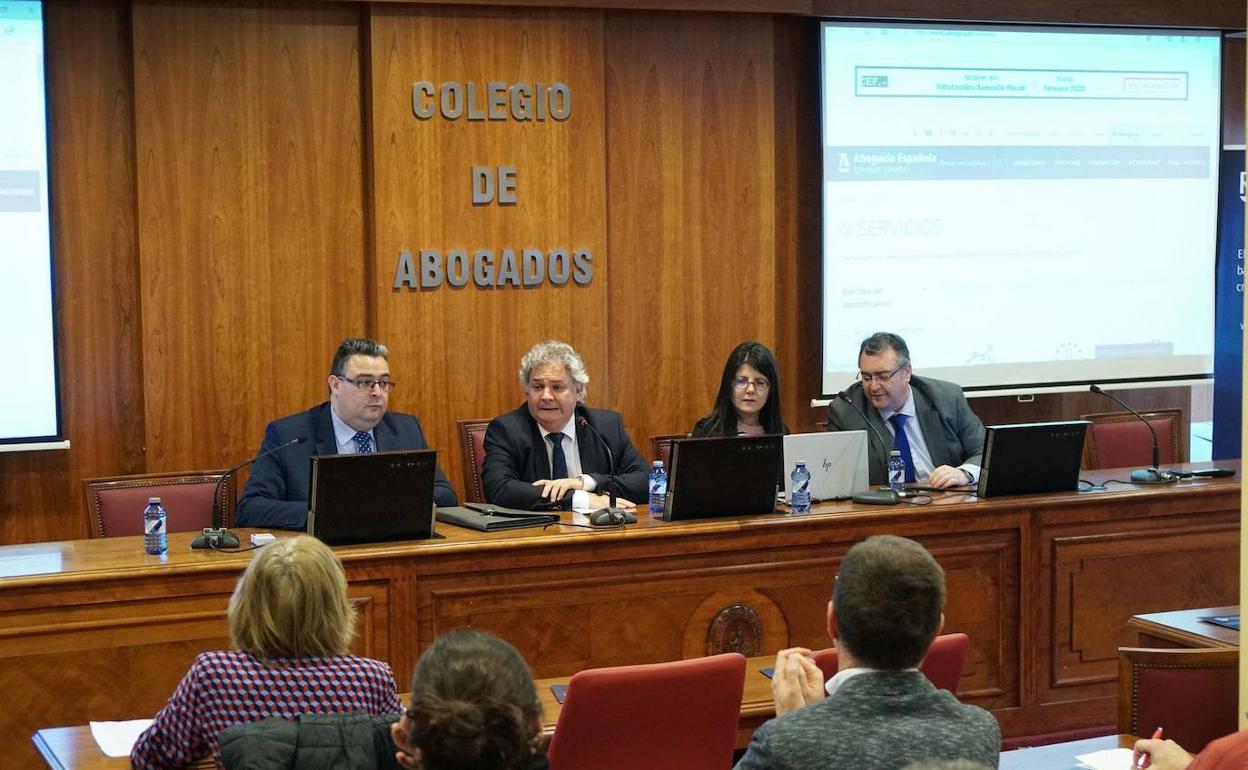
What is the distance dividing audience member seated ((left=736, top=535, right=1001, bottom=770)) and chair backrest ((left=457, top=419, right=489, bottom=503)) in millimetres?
3412

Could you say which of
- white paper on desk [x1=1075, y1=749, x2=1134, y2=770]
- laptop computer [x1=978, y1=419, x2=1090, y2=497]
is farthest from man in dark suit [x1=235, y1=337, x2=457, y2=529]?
white paper on desk [x1=1075, y1=749, x2=1134, y2=770]

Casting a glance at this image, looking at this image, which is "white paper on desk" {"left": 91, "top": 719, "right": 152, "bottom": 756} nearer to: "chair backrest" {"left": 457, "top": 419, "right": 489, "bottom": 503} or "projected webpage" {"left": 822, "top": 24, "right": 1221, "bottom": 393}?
"chair backrest" {"left": 457, "top": 419, "right": 489, "bottom": 503}

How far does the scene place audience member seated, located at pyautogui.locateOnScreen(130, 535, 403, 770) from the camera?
2.54 meters

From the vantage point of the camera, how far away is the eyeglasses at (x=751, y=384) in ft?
17.5

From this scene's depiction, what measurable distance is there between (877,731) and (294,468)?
3.14 meters

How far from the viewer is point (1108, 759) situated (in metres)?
2.64

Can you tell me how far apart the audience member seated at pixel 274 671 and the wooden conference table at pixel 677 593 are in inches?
52.5

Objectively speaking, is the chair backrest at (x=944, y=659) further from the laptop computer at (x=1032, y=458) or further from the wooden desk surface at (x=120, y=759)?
the laptop computer at (x=1032, y=458)

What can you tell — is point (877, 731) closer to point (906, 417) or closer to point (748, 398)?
point (748, 398)

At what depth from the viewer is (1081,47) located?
6996 mm

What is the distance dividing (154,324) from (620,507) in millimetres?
2194

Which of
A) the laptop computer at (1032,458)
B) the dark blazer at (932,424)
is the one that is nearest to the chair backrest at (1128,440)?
the dark blazer at (932,424)

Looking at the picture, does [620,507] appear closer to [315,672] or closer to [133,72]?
[315,672]

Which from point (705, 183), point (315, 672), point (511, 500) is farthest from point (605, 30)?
point (315, 672)
